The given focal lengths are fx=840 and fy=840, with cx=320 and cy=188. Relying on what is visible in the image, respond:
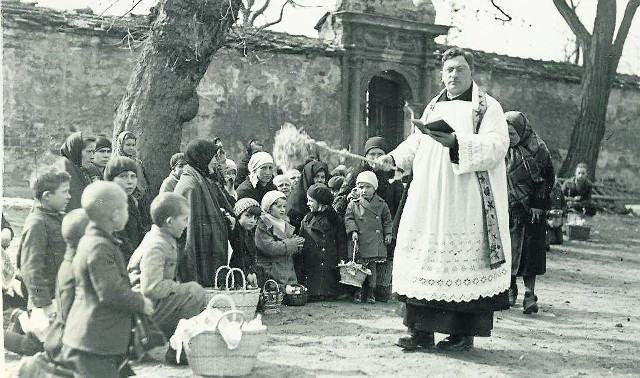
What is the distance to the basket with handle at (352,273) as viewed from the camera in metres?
8.16

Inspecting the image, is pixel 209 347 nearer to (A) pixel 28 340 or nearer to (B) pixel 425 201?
(A) pixel 28 340

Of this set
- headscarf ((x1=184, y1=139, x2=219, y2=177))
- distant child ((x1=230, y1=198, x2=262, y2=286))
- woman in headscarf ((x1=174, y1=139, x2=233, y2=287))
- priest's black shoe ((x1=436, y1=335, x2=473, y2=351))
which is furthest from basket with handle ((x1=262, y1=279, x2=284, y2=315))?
priest's black shoe ((x1=436, y1=335, x2=473, y2=351))

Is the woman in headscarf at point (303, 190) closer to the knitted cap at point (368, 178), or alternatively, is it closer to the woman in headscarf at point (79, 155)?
the knitted cap at point (368, 178)

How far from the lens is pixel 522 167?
312 inches

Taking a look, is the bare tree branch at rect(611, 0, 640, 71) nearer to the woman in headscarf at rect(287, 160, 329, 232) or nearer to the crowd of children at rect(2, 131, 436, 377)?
the crowd of children at rect(2, 131, 436, 377)

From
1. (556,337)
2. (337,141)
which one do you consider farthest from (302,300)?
(337,141)

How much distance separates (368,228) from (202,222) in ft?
7.79

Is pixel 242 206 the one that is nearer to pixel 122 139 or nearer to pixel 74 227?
pixel 122 139

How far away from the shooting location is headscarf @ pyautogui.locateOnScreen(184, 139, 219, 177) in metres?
6.48

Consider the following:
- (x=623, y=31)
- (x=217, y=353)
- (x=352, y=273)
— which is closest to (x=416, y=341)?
(x=217, y=353)

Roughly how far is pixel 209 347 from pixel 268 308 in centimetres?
252

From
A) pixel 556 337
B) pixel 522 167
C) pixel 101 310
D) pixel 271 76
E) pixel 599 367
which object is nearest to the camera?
pixel 101 310

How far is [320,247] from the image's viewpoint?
826cm

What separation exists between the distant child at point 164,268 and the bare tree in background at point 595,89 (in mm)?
14243
